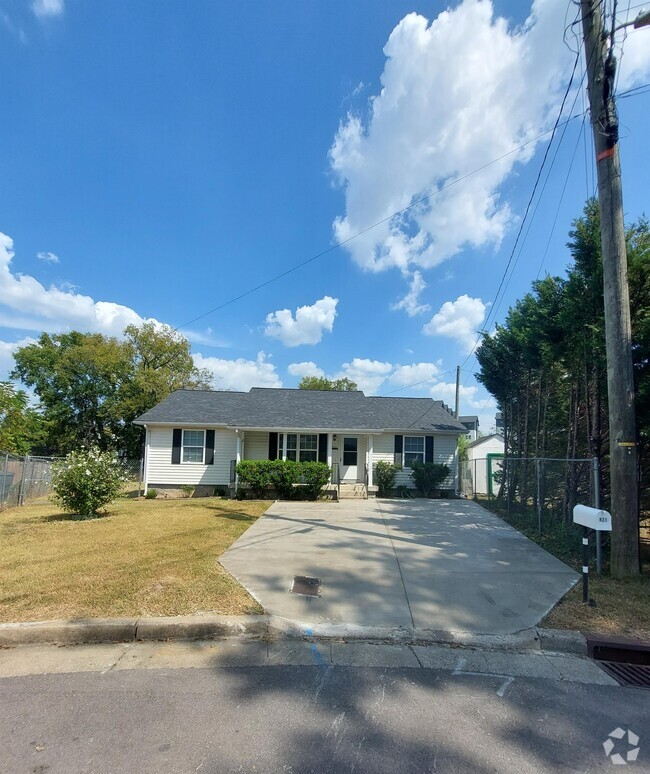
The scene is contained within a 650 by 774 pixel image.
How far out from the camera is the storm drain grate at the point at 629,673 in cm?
370

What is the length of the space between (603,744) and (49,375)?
1552 inches

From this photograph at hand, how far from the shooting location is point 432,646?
14.1 feet

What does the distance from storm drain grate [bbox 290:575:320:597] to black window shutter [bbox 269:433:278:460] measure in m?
12.2

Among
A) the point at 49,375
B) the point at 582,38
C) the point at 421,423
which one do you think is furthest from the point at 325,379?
the point at 582,38

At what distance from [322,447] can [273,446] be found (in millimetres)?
2024

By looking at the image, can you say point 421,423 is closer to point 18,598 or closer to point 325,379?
point 18,598

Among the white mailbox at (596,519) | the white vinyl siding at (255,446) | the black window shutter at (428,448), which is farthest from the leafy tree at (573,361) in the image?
the white vinyl siding at (255,446)

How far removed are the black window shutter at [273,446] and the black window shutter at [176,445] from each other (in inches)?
142

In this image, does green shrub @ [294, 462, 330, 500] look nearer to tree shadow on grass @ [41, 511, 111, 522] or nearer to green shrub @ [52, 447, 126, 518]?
tree shadow on grass @ [41, 511, 111, 522]

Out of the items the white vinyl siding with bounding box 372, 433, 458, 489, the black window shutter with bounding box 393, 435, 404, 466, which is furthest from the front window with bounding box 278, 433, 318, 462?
the black window shutter with bounding box 393, 435, 404, 466

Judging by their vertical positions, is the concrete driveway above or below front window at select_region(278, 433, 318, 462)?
below

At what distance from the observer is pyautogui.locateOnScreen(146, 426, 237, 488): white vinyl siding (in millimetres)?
17625

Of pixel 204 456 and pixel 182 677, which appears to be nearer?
pixel 182 677

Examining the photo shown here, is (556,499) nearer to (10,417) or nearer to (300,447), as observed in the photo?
(300,447)
